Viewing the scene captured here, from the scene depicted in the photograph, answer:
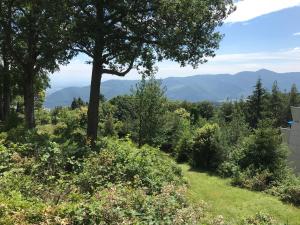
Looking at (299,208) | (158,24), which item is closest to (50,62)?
(158,24)

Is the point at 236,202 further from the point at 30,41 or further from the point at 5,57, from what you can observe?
the point at 5,57

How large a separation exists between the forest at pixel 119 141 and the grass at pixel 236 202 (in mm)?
865

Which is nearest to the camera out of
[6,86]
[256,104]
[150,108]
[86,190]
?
[86,190]

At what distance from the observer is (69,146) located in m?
11.9

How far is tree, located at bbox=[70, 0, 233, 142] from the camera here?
18.2m

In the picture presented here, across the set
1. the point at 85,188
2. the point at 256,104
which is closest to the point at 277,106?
the point at 256,104

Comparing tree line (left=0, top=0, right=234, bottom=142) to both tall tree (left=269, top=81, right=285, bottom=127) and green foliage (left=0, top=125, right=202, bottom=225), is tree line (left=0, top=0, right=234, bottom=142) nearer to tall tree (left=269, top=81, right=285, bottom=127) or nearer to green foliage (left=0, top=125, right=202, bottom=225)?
green foliage (left=0, top=125, right=202, bottom=225)

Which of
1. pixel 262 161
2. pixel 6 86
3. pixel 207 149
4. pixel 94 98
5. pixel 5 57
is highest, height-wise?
pixel 5 57

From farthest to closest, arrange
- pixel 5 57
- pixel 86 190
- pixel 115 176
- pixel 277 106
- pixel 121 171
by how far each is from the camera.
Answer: pixel 277 106 < pixel 5 57 < pixel 121 171 < pixel 115 176 < pixel 86 190

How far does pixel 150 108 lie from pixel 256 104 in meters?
55.4

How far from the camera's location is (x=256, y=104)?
79312 millimetres

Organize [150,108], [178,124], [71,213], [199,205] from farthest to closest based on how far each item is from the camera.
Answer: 1. [178,124]
2. [150,108]
3. [199,205]
4. [71,213]

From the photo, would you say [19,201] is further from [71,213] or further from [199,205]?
[199,205]

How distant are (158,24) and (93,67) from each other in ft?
13.2
